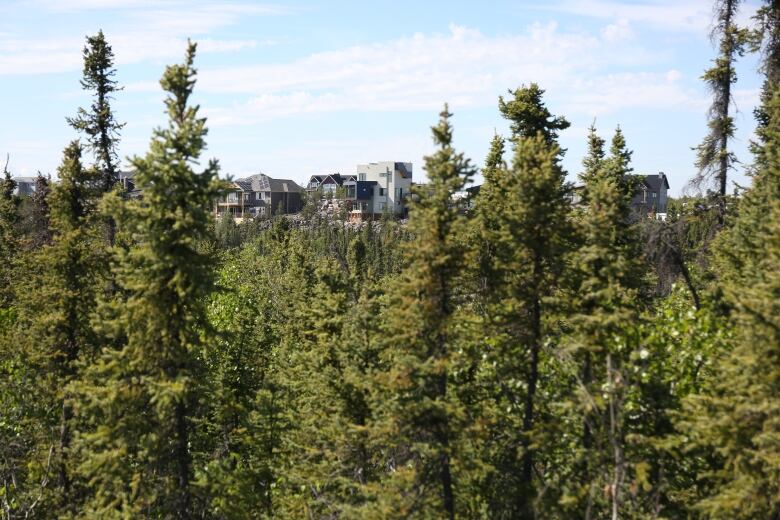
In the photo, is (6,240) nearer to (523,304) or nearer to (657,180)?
(523,304)

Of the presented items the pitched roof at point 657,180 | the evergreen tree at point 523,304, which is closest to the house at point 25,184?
the pitched roof at point 657,180

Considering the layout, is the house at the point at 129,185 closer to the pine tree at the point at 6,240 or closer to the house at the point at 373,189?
the pine tree at the point at 6,240

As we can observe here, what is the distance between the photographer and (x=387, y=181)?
13925cm

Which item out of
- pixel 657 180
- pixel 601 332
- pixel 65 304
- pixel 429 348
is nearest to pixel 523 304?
pixel 601 332

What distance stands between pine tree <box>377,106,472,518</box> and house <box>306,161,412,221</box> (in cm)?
12086

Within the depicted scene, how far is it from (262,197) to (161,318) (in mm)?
133043

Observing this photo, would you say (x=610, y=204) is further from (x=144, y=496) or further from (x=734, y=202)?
(x=734, y=202)

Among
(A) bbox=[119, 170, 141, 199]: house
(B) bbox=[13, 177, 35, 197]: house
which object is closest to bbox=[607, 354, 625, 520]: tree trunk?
(A) bbox=[119, 170, 141, 199]: house

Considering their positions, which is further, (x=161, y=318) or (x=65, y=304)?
(x=65, y=304)

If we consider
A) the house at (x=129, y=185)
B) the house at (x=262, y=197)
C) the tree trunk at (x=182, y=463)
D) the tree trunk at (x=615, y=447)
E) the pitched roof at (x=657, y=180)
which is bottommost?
the tree trunk at (x=182, y=463)

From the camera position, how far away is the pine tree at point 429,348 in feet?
45.8

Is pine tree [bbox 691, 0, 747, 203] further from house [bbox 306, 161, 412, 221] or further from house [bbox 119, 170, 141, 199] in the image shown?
house [bbox 306, 161, 412, 221]

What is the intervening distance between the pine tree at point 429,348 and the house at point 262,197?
129 m

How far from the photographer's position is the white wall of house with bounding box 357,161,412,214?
13838 centimetres
